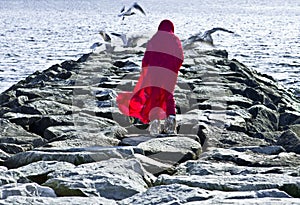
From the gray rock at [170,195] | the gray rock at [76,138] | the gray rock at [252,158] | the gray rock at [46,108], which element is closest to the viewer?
the gray rock at [170,195]

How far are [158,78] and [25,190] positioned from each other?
3.16 meters

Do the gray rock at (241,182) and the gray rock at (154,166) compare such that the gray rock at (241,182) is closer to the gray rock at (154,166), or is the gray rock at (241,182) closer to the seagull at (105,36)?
the gray rock at (154,166)

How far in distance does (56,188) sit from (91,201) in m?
0.51

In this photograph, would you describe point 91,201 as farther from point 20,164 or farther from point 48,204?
point 20,164

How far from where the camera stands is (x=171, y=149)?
6.13 metres

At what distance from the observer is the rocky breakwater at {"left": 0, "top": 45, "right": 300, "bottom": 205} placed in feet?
15.3

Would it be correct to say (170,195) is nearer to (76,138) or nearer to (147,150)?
(147,150)

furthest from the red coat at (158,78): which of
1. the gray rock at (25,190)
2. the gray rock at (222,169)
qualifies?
the gray rock at (25,190)

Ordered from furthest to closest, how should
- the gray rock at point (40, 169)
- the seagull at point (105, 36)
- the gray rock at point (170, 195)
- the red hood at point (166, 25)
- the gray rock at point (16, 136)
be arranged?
1. the seagull at point (105, 36)
2. the red hood at point (166, 25)
3. the gray rock at point (16, 136)
4. the gray rock at point (40, 169)
5. the gray rock at point (170, 195)

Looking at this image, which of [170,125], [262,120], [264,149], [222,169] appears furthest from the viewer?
[262,120]

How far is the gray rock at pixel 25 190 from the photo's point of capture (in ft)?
14.8

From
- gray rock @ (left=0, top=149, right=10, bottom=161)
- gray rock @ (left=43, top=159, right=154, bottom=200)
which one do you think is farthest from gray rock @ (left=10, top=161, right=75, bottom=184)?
gray rock @ (left=0, top=149, right=10, bottom=161)

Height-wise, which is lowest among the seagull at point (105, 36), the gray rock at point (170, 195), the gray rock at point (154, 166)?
the gray rock at point (170, 195)

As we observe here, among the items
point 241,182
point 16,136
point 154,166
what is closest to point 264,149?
point 154,166
